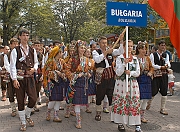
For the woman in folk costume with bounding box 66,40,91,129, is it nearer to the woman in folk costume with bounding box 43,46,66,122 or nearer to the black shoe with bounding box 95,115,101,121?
the woman in folk costume with bounding box 43,46,66,122

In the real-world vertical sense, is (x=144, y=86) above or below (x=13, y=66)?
below

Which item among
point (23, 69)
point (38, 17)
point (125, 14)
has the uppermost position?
point (38, 17)

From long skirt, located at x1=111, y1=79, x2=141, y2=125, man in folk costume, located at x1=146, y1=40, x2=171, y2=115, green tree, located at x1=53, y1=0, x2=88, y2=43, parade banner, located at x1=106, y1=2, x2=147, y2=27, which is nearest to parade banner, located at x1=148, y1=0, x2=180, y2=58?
parade banner, located at x1=106, y1=2, x2=147, y2=27

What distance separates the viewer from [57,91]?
600cm

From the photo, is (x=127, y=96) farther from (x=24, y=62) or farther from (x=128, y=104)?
(x=24, y=62)

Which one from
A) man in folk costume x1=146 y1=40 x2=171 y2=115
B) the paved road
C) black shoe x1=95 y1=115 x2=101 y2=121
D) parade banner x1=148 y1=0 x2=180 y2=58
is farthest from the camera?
man in folk costume x1=146 y1=40 x2=171 y2=115

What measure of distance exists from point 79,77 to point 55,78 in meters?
0.68

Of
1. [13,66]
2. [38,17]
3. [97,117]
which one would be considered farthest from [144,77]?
[38,17]

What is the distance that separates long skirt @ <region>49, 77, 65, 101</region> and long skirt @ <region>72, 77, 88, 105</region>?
0.53 m

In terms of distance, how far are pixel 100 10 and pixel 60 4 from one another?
62.2ft

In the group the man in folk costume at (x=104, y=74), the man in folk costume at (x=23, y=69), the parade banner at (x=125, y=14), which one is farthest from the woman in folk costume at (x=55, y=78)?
the parade banner at (x=125, y=14)

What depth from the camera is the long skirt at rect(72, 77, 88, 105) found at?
5.59 meters

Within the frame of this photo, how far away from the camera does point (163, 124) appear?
600 cm

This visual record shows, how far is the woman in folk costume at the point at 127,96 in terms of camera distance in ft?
16.7
